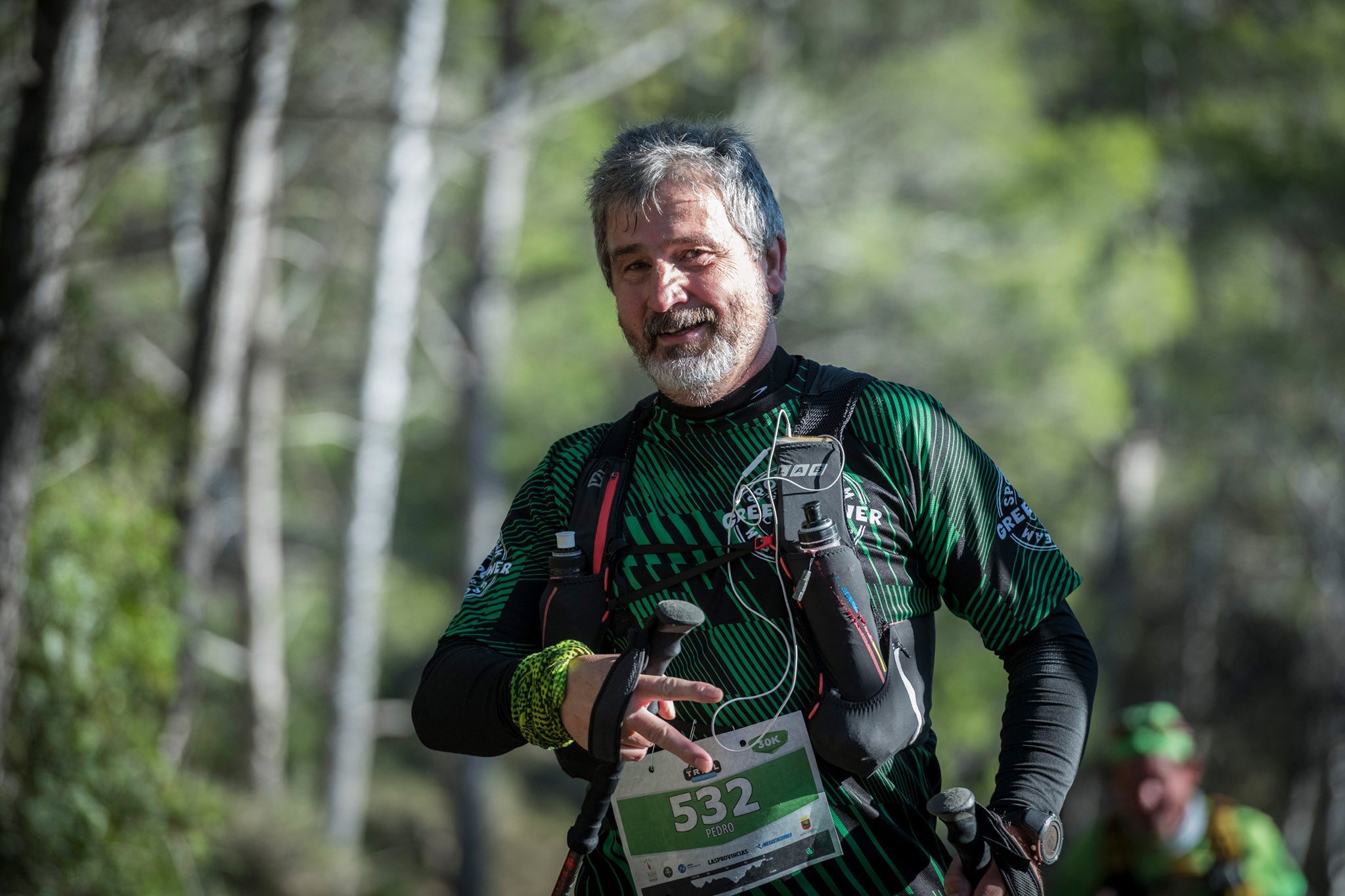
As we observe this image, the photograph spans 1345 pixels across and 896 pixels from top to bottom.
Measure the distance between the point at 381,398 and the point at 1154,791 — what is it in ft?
29.9

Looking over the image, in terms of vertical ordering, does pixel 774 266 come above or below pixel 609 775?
above

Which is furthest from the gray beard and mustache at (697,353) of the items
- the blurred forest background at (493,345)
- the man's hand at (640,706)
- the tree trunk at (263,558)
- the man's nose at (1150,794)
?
the tree trunk at (263,558)

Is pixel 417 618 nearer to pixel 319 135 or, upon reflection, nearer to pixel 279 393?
pixel 279 393

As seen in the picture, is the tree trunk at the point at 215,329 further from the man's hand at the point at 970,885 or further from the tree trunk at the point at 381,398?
the man's hand at the point at 970,885

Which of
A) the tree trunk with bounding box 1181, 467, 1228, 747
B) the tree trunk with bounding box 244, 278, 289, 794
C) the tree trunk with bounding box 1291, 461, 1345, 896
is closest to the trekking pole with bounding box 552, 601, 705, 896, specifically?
the tree trunk with bounding box 244, 278, 289, 794

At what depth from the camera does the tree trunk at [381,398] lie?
11.2 meters

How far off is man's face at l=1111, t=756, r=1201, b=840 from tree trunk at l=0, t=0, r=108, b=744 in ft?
13.2

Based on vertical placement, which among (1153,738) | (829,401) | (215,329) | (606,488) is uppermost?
(215,329)

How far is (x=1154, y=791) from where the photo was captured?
14.4 ft

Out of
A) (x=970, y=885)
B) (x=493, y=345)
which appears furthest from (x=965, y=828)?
(x=493, y=345)

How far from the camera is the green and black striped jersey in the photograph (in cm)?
189

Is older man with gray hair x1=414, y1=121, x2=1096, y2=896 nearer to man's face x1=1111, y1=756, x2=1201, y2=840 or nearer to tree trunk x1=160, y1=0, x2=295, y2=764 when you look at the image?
Answer: man's face x1=1111, y1=756, x2=1201, y2=840

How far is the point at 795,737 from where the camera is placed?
1871 mm

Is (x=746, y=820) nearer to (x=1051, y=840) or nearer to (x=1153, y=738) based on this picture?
(x=1051, y=840)
